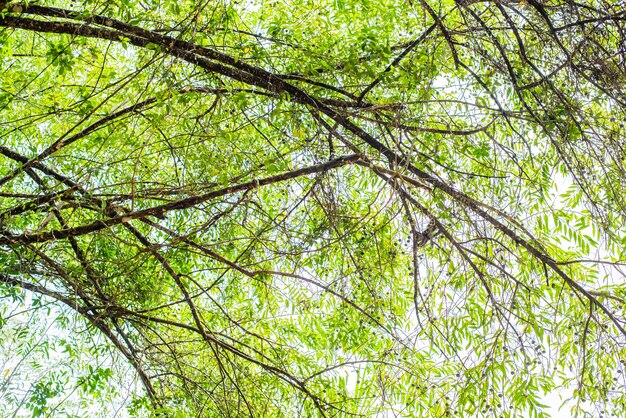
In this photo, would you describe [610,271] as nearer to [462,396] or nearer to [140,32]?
[462,396]

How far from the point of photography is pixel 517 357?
233 centimetres

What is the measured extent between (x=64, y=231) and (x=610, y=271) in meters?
1.88

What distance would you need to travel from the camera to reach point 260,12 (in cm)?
393

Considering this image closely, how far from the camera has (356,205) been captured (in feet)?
11.8

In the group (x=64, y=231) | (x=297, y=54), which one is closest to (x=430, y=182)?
(x=297, y=54)

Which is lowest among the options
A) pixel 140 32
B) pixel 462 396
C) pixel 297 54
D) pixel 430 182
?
pixel 462 396

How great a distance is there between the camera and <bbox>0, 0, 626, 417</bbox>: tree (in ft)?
7.55

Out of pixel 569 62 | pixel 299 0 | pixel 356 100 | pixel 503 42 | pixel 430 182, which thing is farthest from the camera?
pixel 299 0

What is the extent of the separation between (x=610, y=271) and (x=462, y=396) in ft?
1.97

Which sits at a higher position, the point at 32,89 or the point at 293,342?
the point at 32,89

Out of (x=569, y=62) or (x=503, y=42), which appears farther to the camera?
(x=503, y=42)

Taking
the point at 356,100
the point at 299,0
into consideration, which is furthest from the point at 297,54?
the point at 299,0

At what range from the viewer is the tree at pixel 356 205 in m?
2.30

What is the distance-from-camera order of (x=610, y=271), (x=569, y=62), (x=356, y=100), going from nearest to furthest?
(x=569, y=62)
(x=610, y=271)
(x=356, y=100)
